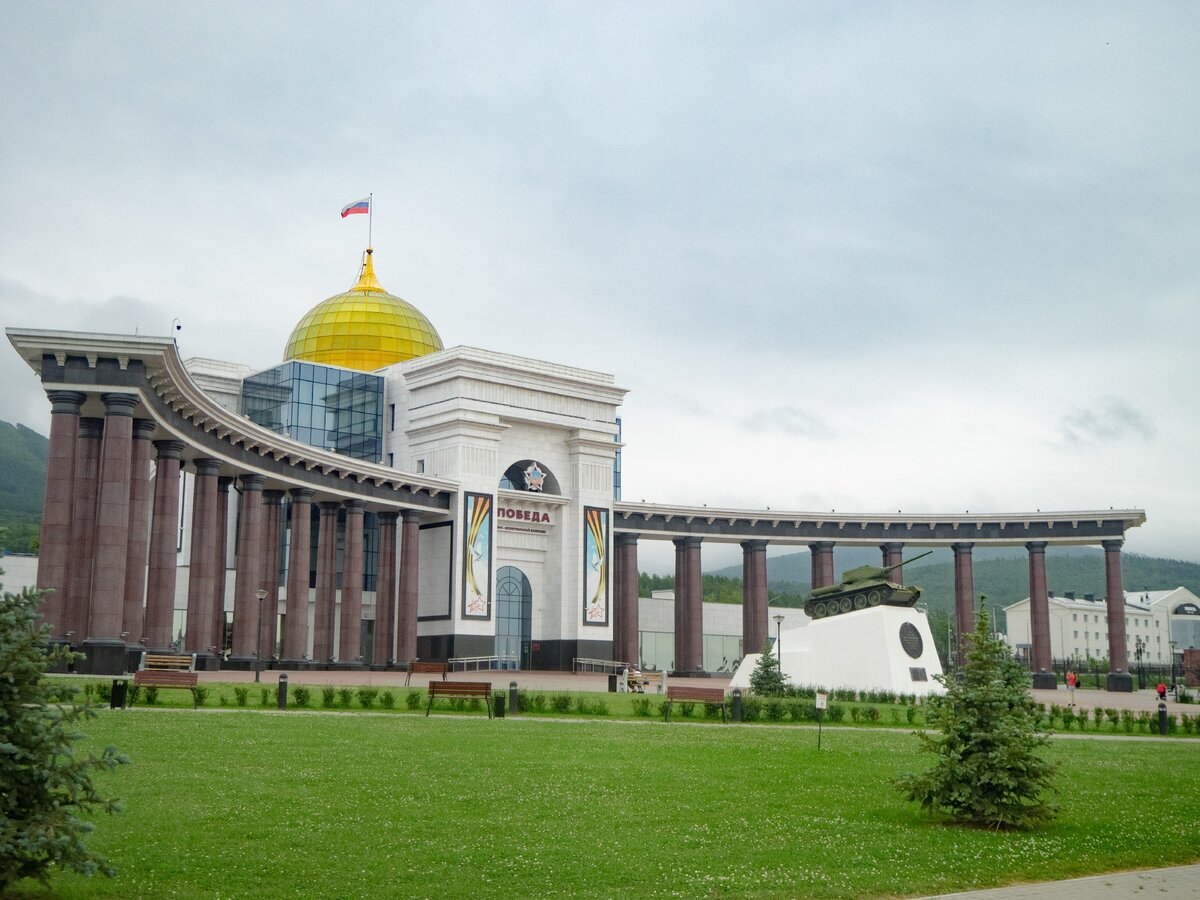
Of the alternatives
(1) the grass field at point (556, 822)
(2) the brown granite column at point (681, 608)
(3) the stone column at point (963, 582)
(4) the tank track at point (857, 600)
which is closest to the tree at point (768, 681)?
(4) the tank track at point (857, 600)

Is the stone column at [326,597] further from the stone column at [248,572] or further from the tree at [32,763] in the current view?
the tree at [32,763]

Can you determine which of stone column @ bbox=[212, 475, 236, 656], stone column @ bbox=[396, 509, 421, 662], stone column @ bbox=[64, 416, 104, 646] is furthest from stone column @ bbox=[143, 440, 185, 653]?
stone column @ bbox=[396, 509, 421, 662]

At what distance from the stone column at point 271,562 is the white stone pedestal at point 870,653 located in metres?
23.4

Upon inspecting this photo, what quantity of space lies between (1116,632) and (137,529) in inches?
2234

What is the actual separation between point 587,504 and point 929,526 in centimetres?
2353

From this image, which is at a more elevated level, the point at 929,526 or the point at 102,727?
Result: the point at 929,526

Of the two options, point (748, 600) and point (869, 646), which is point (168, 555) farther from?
point (748, 600)

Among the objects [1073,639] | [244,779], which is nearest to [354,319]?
[244,779]

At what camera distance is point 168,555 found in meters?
48.2

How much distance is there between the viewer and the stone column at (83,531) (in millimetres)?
41969

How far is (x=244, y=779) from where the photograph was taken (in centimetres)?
1805

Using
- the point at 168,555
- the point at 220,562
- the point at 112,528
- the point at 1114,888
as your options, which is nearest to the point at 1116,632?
the point at 220,562

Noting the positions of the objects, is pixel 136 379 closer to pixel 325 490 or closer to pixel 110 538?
pixel 110 538

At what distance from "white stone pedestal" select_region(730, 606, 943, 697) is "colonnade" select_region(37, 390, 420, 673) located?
22.2m
